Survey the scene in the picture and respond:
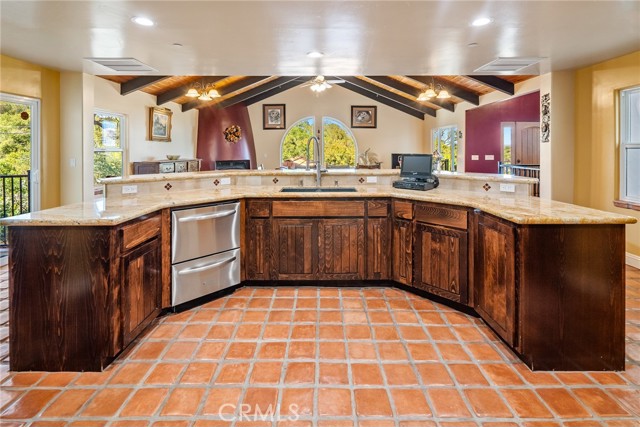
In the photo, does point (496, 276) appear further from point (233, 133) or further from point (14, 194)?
point (233, 133)

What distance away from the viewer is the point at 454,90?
342 inches

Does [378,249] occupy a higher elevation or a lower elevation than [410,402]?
higher

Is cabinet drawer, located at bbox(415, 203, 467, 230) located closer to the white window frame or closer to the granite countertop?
the granite countertop

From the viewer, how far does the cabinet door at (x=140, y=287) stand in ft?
7.93

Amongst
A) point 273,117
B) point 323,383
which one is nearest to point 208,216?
point 323,383

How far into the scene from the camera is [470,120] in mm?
10086

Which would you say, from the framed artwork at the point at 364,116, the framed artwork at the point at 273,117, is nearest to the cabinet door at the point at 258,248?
the framed artwork at the point at 273,117

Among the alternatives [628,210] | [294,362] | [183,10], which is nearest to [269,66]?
[183,10]

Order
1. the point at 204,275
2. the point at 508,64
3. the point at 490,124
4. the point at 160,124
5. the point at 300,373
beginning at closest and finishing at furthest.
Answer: the point at 300,373 → the point at 204,275 → the point at 508,64 → the point at 160,124 → the point at 490,124

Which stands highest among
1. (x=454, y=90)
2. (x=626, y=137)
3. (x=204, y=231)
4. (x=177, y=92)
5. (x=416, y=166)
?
(x=454, y=90)

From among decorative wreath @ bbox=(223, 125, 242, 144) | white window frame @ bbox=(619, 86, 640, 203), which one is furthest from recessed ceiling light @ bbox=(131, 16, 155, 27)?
decorative wreath @ bbox=(223, 125, 242, 144)

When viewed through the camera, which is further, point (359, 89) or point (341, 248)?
point (359, 89)

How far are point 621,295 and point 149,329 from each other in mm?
2823

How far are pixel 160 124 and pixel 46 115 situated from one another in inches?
146
